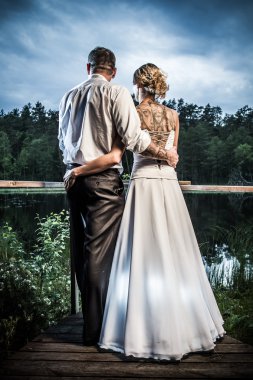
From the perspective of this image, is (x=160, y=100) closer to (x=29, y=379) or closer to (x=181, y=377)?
(x=181, y=377)

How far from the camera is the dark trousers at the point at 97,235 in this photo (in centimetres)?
207

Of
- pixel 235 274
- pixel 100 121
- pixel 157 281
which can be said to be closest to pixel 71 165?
pixel 100 121

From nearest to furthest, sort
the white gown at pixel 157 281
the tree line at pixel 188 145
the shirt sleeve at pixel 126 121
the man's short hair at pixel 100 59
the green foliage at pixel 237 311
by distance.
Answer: the white gown at pixel 157 281 < the shirt sleeve at pixel 126 121 < the man's short hair at pixel 100 59 < the green foliage at pixel 237 311 < the tree line at pixel 188 145

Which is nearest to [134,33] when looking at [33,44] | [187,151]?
[33,44]

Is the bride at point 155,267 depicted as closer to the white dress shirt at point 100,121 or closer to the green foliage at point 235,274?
the white dress shirt at point 100,121

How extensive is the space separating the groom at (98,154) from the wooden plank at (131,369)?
290mm

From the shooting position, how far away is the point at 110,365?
6.05ft

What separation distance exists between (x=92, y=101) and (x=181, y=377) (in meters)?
1.56

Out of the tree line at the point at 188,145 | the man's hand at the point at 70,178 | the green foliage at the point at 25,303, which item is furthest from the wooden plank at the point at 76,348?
the tree line at the point at 188,145

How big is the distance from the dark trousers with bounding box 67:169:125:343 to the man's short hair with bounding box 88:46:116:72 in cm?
65

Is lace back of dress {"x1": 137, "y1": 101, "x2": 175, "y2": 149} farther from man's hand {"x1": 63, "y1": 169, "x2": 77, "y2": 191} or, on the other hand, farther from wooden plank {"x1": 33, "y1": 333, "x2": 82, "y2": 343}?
wooden plank {"x1": 33, "y1": 333, "x2": 82, "y2": 343}

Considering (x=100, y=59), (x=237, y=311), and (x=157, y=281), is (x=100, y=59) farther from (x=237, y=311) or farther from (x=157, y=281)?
(x=237, y=311)

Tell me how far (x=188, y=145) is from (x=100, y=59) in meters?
73.7

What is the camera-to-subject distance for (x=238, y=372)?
1751 millimetres
